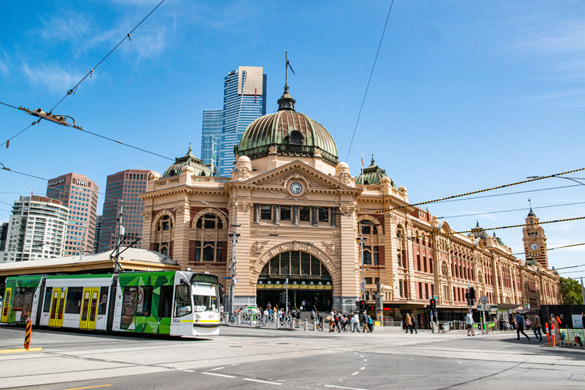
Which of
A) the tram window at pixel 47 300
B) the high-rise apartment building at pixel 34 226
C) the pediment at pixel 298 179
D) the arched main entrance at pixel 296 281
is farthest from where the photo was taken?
the high-rise apartment building at pixel 34 226

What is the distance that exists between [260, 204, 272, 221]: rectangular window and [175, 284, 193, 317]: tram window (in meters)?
28.8

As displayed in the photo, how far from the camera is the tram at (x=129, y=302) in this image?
22641mm

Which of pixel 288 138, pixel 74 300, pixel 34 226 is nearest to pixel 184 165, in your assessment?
pixel 288 138

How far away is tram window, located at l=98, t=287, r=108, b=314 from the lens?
997 inches

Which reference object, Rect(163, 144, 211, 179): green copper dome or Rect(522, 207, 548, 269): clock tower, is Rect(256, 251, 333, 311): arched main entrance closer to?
Rect(163, 144, 211, 179): green copper dome

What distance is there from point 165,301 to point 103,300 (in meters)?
4.93

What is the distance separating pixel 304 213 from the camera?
5234 cm

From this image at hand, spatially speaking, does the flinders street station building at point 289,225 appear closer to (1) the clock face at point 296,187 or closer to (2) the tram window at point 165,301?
(1) the clock face at point 296,187

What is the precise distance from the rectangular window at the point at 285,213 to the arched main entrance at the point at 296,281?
3.92m

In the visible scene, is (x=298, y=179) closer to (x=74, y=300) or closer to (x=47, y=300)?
(x=74, y=300)

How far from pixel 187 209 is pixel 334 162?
20739 mm

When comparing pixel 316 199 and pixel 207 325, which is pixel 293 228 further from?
pixel 207 325

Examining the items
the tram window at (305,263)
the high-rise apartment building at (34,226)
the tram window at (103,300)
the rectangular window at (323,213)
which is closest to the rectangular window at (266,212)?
the tram window at (305,263)

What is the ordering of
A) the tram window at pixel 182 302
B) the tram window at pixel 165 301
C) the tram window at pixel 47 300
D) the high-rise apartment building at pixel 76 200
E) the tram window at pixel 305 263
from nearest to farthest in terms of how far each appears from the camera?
1. the tram window at pixel 182 302
2. the tram window at pixel 165 301
3. the tram window at pixel 47 300
4. the tram window at pixel 305 263
5. the high-rise apartment building at pixel 76 200
